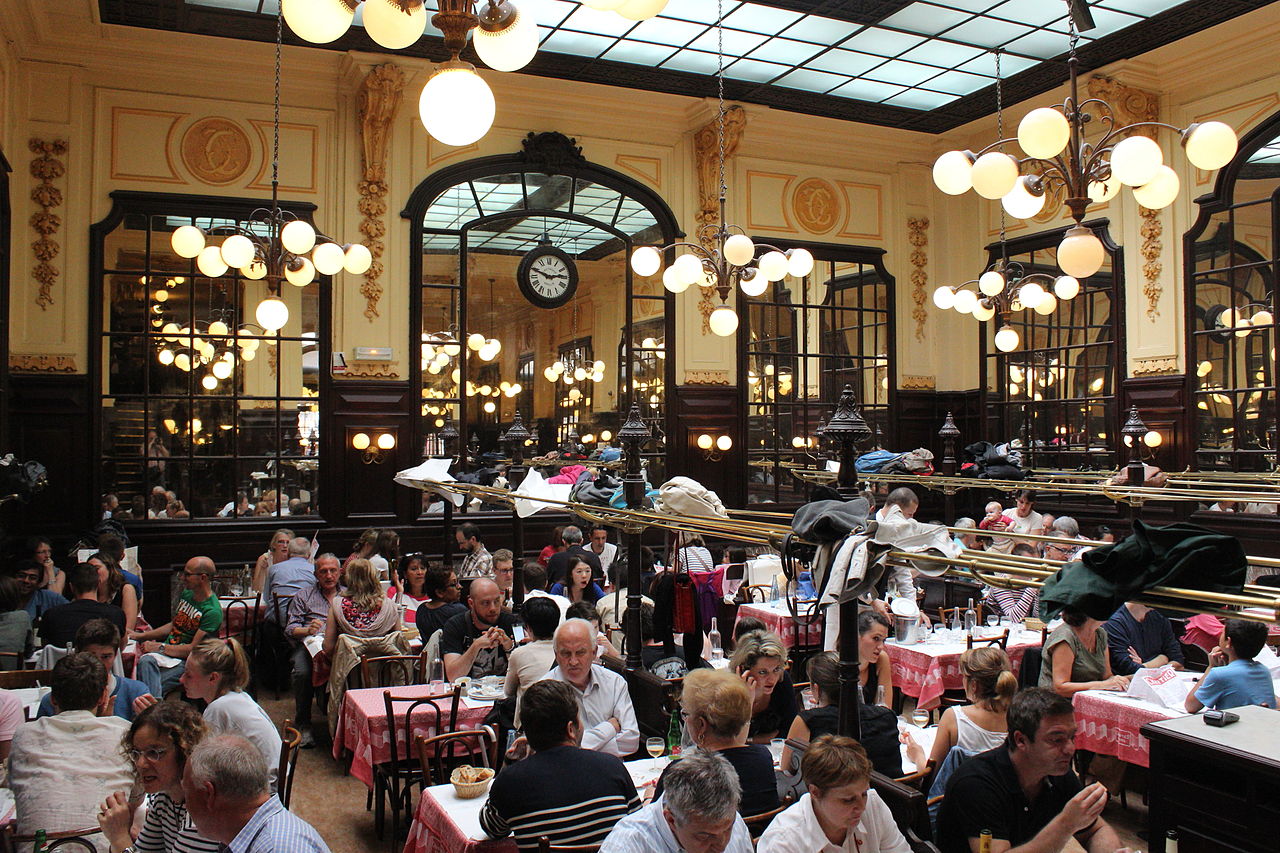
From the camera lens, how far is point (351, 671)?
5844 millimetres

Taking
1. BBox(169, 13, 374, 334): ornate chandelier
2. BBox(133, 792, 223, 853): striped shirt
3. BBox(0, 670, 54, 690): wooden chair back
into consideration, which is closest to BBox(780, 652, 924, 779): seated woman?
BBox(133, 792, 223, 853): striped shirt

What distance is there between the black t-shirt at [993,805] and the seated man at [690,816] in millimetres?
839

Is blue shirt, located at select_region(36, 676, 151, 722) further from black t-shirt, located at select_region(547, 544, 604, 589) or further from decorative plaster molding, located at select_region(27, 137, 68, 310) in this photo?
decorative plaster molding, located at select_region(27, 137, 68, 310)

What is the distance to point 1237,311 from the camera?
396 inches

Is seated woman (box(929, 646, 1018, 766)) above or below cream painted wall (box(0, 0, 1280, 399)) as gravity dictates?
below

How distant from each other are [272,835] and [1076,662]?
4199 mm

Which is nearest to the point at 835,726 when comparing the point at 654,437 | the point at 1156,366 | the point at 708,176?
the point at 654,437

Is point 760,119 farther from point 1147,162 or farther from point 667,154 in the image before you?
point 1147,162

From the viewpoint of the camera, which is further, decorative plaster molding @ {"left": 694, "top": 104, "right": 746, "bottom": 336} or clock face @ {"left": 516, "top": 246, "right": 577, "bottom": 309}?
clock face @ {"left": 516, "top": 246, "right": 577, "bottom": 309}

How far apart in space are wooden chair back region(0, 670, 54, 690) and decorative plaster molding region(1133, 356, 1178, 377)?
10658 millimetres

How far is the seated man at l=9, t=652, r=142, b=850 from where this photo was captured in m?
3.49

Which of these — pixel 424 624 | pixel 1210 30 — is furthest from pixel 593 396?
pixel 424 624

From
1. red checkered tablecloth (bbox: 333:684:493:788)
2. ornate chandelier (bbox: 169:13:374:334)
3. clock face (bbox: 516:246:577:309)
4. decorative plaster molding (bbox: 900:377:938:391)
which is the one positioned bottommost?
red checkered tablecloth (bbox: 333:684:493:788)

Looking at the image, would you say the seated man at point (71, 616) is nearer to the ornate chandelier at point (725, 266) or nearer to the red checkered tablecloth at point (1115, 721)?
the ornate chandelier at point (725, 266)
